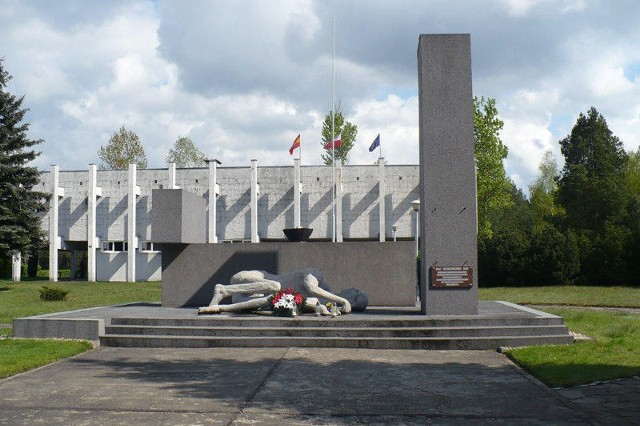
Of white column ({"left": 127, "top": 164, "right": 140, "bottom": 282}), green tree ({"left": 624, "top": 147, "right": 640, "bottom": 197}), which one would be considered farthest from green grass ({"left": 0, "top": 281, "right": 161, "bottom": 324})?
green tree ({"left": 624, "top": 147, "right": 640, "bottom": 197})

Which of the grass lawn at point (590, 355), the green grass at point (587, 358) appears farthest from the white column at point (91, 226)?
the green grass at point (587, 358)

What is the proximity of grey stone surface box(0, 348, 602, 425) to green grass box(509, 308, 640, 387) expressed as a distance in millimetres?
292

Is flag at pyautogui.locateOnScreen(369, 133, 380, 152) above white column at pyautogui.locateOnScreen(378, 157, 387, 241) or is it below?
above

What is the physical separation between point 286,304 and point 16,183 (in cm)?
2334

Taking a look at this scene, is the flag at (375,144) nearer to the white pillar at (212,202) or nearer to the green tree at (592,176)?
the white pillar at (212,202)

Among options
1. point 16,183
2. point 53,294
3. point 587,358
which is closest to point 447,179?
point 587,358

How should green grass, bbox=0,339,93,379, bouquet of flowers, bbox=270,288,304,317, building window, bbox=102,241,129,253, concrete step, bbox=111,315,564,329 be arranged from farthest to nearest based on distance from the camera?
building window, bbox=102,241,129,253 < bouquet of flowers, bbox=270,288,304,317 < concrete step, bbox=111,315,564,329 < green grass, bbox=0,339,93,379

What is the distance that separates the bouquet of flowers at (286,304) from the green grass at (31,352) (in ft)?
11.1

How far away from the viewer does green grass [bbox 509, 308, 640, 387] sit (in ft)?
26.1

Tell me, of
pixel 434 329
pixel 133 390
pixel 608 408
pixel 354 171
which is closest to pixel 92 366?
pixel 133 390

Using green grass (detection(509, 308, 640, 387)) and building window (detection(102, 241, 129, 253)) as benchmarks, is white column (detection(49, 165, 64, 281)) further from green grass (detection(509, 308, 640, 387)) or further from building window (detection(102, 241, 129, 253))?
green grass (detection(509, 308, 640, 387))

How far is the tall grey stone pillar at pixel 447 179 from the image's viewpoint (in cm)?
1211

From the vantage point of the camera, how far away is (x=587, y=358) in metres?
9.14

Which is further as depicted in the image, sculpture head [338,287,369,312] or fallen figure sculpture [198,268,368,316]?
sculpture head [338,287,369,312]
